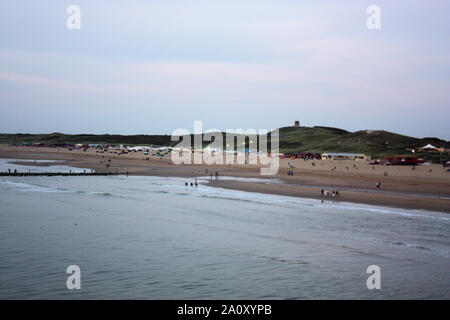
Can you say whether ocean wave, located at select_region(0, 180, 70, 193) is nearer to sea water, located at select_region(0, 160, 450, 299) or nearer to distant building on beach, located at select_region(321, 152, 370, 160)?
sea water, located at select_region(0, 160, 450, 299)

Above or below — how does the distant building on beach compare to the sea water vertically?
above

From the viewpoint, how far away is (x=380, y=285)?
669 inches

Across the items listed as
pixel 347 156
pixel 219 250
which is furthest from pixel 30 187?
pixel 347 156

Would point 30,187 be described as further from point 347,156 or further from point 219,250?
point 347,156

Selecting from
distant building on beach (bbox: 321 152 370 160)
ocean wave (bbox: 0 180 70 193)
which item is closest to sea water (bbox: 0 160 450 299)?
ocean wave (bbox: 0 180 70 193)

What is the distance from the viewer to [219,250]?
2188 cm

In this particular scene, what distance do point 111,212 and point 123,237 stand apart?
9.13 m

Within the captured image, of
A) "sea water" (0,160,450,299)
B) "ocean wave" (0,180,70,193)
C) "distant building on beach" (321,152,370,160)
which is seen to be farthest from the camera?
"distant building on beach" (321,152,370,160)

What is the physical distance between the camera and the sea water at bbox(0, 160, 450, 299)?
16469 millimetres

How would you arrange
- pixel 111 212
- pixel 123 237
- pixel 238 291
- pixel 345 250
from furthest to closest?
1. pixel 111 212
2. pixel 123 237
3. pixel 345 250
4. pixel 238 291

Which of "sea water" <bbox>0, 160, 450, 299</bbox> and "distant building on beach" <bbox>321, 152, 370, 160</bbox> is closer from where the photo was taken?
"sea water" <bbox>0, 160, 450, 299</bbox>

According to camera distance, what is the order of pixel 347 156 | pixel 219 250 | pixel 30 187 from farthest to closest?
pixel 347 156, pixel 30 187, pixel 219 250

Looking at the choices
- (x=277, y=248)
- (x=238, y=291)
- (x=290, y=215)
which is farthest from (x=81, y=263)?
(x=290, y=215)
